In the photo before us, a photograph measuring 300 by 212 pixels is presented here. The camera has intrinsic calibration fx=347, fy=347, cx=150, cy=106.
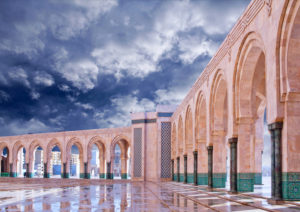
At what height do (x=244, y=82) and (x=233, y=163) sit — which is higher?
(x=244, y=82)

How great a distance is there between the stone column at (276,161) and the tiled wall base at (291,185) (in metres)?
0.12

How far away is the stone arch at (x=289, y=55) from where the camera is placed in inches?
238

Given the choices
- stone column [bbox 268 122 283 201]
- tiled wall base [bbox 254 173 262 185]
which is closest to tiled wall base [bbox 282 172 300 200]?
stone column [bbox 268 122 283 201]

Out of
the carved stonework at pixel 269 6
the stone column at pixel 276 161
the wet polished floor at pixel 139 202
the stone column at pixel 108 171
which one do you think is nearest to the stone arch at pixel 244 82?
the carved stonework at pixel 269 6

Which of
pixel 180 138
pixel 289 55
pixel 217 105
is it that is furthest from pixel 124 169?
pixel 289 55

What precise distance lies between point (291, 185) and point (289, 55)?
7.48ft

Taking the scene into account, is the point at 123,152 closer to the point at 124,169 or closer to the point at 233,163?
Result: the point at 124,169

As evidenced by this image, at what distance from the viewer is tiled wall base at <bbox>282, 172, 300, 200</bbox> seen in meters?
5.94

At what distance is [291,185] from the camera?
5957 millimetres

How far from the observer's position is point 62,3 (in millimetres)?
29344

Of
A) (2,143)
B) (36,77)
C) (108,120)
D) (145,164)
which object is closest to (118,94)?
(108,120)

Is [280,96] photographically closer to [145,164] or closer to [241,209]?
[241,209]

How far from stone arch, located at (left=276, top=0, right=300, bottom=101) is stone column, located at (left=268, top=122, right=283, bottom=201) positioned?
1.85 feet

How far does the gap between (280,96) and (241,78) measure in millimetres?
2597
